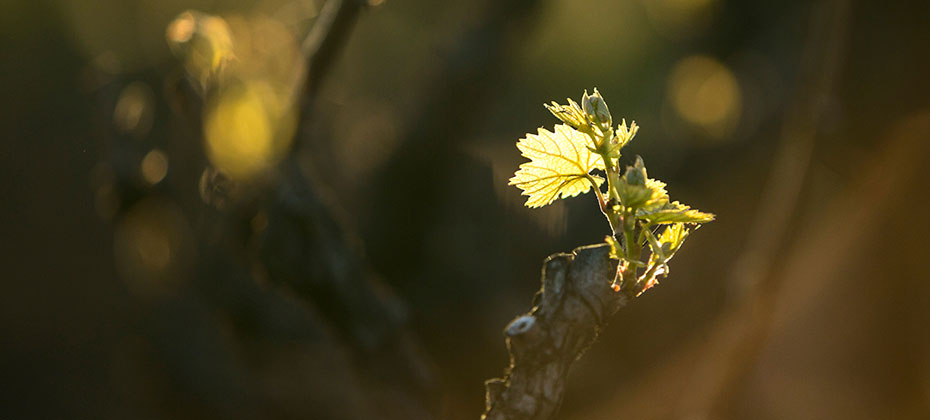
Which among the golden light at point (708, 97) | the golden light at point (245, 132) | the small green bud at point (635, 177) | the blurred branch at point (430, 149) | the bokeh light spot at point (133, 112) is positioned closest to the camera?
the small green bud at point (635, 177)

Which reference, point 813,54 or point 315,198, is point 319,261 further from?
point 813,54

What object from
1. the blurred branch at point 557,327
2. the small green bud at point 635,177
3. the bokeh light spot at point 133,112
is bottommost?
the blurred branch at point 557,327

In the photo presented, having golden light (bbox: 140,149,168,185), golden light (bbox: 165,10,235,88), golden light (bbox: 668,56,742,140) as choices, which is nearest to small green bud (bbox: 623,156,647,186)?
golden light (bbox: 165,10,235,88)

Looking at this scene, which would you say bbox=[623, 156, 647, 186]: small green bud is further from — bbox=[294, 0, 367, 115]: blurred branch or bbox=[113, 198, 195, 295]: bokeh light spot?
bbox=[113, 198, 195, 295]: bokeh light spot

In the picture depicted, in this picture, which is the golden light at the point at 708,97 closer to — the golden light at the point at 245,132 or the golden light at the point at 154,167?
the golden light at the point at 245,132

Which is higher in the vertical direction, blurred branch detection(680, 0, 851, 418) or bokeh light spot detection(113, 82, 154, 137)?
bokeh light spot detection(113, 82, 154, 137)

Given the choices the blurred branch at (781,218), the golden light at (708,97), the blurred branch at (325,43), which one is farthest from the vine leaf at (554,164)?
the golden light at (708,97)
